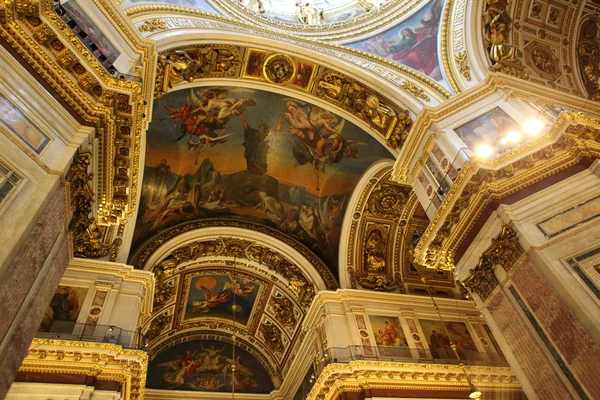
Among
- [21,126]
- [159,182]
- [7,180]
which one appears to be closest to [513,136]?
→ [21,126]

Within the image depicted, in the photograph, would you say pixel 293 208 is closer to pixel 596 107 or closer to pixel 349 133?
pixel 349 133

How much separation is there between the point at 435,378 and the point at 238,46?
354 inches

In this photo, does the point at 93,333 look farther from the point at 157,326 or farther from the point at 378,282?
the point at 378,282

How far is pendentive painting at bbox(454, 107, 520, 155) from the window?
7002 mm

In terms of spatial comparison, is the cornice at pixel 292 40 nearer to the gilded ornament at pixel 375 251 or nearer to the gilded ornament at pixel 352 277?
the gilded ornament at pixel 375 251

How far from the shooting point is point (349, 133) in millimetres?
11648

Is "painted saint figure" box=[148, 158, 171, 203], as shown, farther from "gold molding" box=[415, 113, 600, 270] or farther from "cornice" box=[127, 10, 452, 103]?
"gold molding" box=[415, 113, 600, 270]

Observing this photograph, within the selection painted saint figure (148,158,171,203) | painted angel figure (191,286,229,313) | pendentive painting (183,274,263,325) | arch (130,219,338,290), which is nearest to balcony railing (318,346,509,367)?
arch (130,219,338,290)

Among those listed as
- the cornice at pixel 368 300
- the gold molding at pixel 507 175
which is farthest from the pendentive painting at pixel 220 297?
the gold molding at pixel 507 175

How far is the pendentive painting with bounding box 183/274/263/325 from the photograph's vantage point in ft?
51.1

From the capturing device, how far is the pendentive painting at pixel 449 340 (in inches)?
464

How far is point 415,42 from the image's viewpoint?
1156 centimetres

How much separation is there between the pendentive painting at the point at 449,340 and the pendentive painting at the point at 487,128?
5824 mm

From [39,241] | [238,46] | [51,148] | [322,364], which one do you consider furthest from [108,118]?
[322,364]
